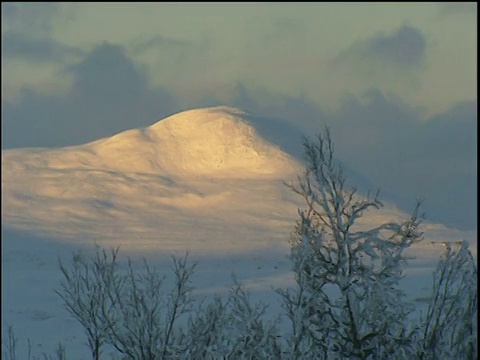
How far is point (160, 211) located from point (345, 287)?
63134mm

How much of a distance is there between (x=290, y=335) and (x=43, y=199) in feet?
219

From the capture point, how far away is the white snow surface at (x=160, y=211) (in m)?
48.0

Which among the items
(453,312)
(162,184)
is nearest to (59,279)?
(162,184)

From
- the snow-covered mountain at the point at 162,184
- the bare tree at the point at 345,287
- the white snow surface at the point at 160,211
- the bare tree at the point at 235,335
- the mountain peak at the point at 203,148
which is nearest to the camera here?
the bare tree at the point at 345,287

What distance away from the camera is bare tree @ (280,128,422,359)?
43.8 ft

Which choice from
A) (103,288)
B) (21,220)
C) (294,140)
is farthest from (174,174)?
(103,288)

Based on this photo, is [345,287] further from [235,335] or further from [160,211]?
[160,211]

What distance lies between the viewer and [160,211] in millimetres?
76000

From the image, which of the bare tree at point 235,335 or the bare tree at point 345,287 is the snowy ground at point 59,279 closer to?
the bare tree at point 235,335

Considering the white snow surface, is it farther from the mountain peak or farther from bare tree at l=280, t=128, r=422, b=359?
bare tree at l=280, t=128, r=422, b=359

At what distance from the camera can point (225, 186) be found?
83.4 meters

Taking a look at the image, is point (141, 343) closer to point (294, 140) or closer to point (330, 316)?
point (330, 316)

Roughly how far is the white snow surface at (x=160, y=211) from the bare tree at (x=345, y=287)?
697 inches

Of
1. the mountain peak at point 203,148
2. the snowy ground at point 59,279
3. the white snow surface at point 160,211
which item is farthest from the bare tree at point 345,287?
the mountain peak at point 203,148
